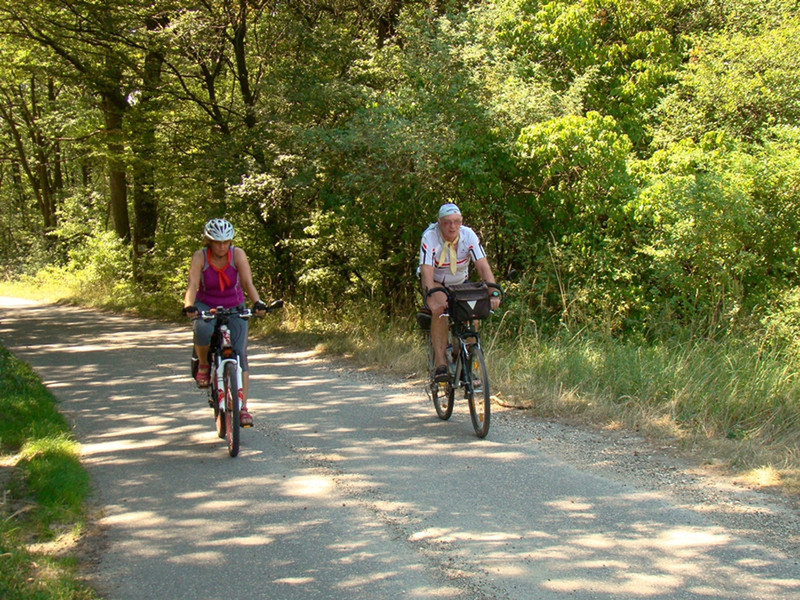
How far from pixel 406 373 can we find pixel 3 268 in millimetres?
40043

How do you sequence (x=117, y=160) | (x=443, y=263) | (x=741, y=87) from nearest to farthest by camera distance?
1. (x=443, y=263)
2. (x=741, y=87)
3. (x=117, y=160)

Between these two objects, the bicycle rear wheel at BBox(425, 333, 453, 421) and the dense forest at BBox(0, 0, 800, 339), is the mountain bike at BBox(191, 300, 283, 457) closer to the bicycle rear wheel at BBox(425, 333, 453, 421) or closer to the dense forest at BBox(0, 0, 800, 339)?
the bicycle rear wheel at BBox(425, 333, 453, 421)

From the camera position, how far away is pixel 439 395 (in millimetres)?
7895

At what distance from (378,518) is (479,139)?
27.5 feet

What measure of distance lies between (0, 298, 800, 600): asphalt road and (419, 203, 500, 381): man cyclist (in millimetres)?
896

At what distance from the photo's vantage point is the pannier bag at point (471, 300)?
709cm

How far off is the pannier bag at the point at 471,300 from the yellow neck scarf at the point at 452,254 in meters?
0.26

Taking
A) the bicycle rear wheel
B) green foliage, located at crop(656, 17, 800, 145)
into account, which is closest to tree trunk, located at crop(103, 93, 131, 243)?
green foliage, located at crop(656, 17, 800, 145)

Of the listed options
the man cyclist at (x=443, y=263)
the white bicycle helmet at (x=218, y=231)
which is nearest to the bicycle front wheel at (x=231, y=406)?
the white bicycle helmet at (x=218, y=231)

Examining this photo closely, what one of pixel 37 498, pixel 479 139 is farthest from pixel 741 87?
pixel 37 498

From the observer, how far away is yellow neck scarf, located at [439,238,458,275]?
24.0 ft

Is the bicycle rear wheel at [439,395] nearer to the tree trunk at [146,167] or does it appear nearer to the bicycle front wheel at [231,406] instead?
the bicycle front wheel at [231,406]

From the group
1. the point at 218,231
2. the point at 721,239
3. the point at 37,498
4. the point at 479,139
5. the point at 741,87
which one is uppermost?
the point at 741,87

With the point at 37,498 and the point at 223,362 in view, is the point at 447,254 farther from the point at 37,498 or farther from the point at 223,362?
the point at 37,498
